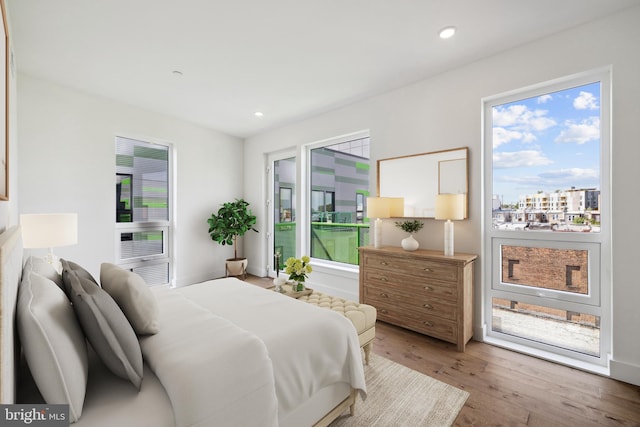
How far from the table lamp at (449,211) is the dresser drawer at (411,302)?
48cm

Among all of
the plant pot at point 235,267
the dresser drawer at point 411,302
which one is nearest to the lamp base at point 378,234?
the dresser drawer at point 411,302

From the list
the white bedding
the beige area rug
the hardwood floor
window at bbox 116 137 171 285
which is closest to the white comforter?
the white bedding


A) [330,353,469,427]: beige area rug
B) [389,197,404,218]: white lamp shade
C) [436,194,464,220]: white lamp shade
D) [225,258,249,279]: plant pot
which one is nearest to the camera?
[330,353,469,427]: beige area rug

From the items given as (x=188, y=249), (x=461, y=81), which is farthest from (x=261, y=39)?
(x=188, y=249)

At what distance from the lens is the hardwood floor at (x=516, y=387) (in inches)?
65.8

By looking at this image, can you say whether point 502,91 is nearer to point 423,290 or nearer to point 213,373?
point 423,290

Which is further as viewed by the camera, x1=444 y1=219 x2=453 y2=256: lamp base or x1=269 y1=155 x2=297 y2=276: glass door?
x1=269 y1=155 x2=297 y2=276: glass door

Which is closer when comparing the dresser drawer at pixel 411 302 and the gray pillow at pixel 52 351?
the gray pillow at pixel 52 351

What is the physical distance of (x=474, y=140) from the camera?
106 inches

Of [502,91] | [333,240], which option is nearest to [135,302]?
[333,240]

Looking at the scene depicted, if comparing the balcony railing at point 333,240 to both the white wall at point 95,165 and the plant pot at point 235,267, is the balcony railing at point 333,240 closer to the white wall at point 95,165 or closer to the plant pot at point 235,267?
the plant pot at point 235,267

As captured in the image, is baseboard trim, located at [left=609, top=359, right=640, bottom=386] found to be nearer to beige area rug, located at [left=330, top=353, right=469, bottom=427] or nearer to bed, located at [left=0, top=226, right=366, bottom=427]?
beige area rug, located at [left=330, top=353, right=469, bottom=427]

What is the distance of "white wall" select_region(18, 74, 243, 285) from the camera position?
3.09m

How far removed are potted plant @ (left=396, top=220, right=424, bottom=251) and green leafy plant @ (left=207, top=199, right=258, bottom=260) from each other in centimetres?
276
